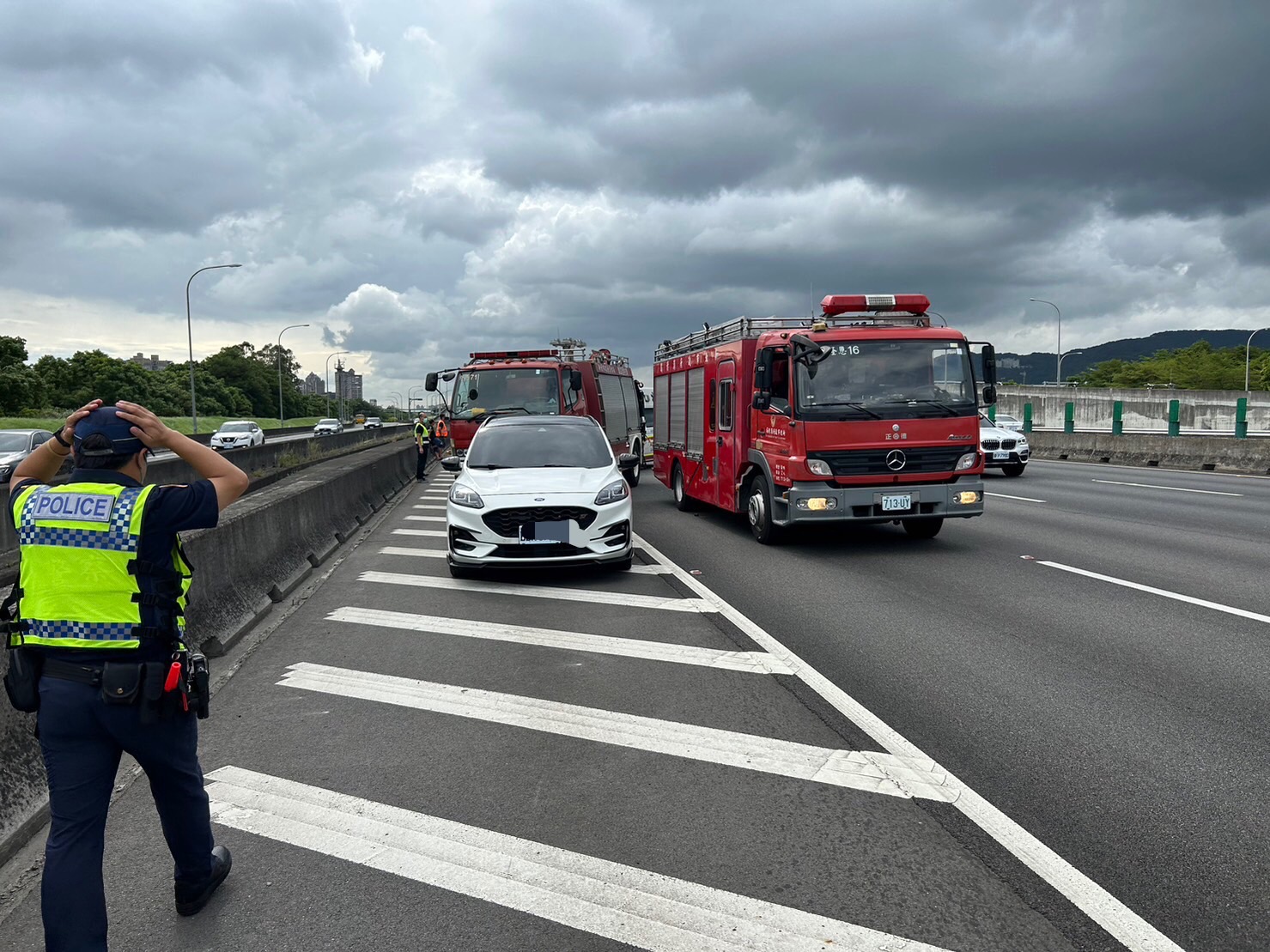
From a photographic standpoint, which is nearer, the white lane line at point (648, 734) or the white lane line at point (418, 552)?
the white lane line at point (648, 734)

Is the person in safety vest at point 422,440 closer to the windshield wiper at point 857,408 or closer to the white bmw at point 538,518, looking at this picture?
the white bmw at point 538,518

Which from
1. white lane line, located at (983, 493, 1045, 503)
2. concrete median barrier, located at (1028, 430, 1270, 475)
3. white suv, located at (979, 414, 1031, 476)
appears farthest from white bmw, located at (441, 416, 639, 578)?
concrete median barrier, located at (1028, 430, 1270, 475)

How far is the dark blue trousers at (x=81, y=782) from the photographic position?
294 centimetres

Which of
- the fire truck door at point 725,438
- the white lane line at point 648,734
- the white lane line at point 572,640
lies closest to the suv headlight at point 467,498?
the white lane line at point 572,640

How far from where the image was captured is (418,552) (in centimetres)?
1239

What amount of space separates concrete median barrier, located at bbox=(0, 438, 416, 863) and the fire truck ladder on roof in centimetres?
591

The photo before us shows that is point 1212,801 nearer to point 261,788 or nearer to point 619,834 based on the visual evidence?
point 619,834

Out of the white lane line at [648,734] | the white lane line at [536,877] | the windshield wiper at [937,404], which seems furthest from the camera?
the windshield wiper at [937,404]

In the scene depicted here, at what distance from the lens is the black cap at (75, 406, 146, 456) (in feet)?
10.1

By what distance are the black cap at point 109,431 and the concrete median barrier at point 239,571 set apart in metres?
1.93

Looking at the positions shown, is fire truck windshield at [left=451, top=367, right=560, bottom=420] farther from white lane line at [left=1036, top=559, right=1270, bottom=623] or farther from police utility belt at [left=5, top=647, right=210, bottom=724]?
police utility belt at [left=5, top=647, right=210, bottom=724]

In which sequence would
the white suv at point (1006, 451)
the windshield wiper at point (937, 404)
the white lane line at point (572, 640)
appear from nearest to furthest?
the white lane line at point (572, 640), the windshield wiper at point (937, 404), the white suv at point (1006, 451)

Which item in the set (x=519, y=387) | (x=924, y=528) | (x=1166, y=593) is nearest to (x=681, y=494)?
(x=519, y=387)

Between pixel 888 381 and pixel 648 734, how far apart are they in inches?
282
